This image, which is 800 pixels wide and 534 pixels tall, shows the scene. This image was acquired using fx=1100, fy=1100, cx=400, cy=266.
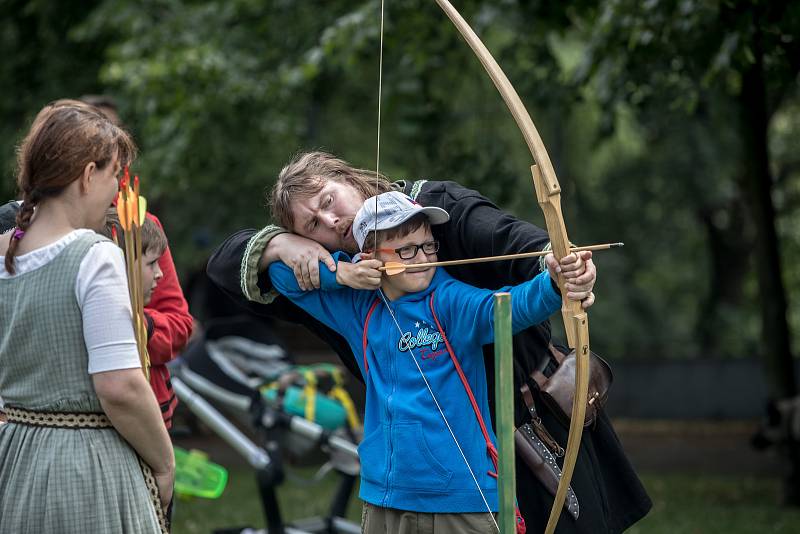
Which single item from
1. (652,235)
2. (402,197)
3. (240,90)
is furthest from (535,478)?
(652,235)

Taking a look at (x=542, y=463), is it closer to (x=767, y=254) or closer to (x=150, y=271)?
(x=150, y=271)

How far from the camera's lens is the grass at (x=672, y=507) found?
6656mm

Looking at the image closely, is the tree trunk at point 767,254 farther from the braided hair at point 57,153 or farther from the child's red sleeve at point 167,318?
the braided hair at point 57,153

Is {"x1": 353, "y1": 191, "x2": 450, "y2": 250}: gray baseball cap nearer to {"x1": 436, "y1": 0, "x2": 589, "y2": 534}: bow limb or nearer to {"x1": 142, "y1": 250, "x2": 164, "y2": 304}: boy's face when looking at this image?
{"x1": 436, "y1": 0, "x2": 589, "y2": 534}: bow limb

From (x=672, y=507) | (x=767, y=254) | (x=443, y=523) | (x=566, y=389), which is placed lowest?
(x=672, y=507)

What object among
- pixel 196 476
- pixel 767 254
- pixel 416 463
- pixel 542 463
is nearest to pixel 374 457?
pixel 416 463

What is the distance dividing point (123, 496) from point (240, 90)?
6.26 meters

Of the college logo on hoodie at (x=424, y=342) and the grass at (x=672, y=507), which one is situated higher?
the college logo on hoodie at (x=424, y=342)

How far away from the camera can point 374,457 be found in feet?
8.94

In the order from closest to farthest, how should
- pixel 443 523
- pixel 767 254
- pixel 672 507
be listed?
pixel 443 523 → pixel 672 507 → pixel 767 254

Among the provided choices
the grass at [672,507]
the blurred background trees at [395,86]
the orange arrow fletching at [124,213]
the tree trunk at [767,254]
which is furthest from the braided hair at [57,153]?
the tree trunk at [767,254]

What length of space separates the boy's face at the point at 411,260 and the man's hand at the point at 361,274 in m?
0.04

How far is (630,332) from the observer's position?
1619 cm

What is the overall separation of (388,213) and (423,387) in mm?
431
